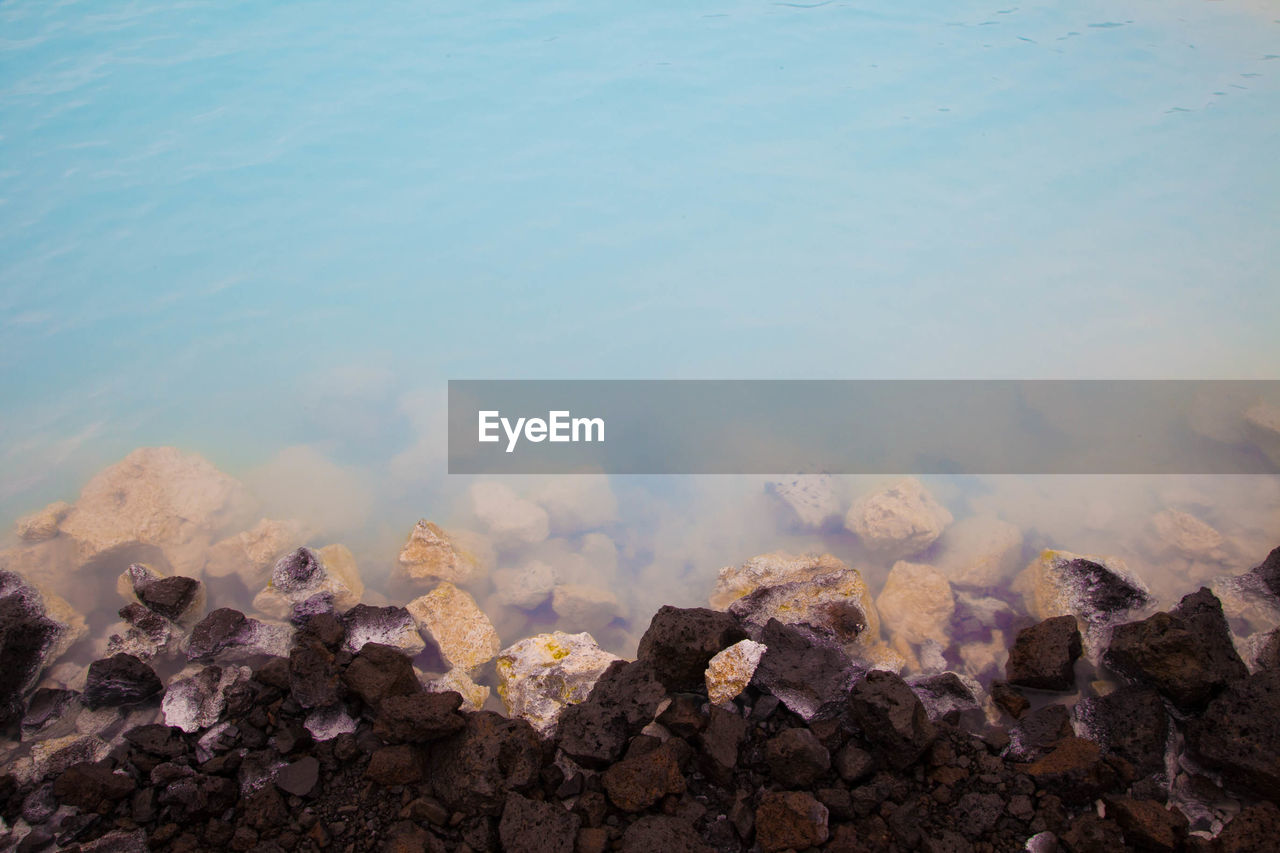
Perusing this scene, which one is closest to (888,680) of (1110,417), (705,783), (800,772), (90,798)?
(800,772)

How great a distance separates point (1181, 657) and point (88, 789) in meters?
3.50

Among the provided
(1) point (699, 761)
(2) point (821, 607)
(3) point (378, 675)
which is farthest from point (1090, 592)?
(3) point (378, 675)

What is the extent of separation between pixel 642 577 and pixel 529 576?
0.55 meters

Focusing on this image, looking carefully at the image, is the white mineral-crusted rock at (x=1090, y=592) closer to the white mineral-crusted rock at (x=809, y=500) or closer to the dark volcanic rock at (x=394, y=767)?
the white mineral-crusted rock at (x=809, y=500)

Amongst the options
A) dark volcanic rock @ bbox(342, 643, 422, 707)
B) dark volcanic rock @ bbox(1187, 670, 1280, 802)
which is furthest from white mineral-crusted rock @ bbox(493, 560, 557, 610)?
dark volcanic rock @ bbox(1187, 670, 1280, 802)

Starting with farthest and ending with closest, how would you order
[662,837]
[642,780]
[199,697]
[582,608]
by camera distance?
1. [582,608]
2. [199,697]
3. [642,780]
4. [662,837]

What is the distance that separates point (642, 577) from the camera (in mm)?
3475


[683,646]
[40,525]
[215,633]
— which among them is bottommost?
[40,525]

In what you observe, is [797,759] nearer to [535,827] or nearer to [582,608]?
[535,827]

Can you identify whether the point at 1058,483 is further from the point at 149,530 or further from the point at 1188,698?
the point at 149,530

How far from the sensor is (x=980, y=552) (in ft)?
10.9

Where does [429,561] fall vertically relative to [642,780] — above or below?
below

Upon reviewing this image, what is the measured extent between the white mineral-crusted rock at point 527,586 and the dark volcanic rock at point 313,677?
89 centimetres

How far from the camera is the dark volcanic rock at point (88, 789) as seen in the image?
218 cm
